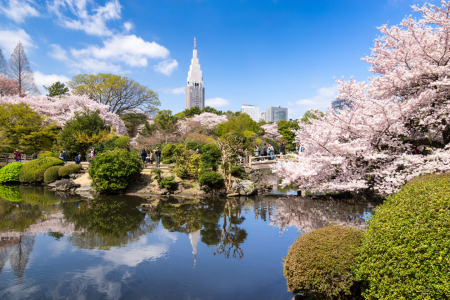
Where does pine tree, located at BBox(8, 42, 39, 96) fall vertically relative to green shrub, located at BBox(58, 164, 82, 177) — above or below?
above

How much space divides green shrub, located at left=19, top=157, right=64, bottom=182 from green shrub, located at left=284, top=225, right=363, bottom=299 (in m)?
19.6

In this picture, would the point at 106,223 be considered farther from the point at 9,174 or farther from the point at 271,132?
the point at 271,132

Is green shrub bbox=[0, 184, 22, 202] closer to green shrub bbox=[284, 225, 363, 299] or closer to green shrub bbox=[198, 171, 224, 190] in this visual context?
green shrub bbox=[198, 171, 224, 190]

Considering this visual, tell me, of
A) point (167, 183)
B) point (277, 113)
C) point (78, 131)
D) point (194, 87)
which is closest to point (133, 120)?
Result: point (78, 131)

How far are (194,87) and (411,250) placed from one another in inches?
4519

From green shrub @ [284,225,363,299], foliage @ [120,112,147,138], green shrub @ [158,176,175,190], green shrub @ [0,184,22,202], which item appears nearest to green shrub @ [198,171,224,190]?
green shrub @ [158,176,175,190]

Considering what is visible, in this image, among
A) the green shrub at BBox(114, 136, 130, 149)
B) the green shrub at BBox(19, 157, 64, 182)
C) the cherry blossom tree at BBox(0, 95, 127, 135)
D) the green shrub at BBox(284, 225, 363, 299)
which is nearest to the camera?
the green shrub at BBox(284, 225, 363, 299)

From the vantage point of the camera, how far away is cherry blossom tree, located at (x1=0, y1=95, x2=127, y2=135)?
27.0 meters

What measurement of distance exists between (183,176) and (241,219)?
717 centimetres

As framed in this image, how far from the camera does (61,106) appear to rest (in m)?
28.7

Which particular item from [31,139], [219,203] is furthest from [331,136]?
[31,139]

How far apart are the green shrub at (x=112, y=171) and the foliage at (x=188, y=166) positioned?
2.56 m

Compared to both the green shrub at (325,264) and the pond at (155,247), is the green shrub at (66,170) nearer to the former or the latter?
the pond at (155,247)

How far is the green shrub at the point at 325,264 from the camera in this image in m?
3.45
